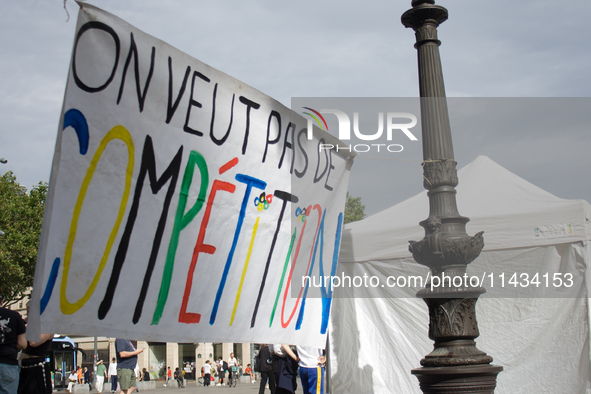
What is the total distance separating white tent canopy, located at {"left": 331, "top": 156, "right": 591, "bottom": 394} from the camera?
20.5 feet

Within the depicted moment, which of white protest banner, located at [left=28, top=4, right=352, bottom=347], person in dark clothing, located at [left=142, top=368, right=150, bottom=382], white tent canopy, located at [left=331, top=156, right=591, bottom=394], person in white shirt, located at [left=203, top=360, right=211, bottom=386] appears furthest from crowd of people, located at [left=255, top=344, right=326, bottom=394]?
person in dark clothing, located at [left=142, top=368, right=150, bottom=382]

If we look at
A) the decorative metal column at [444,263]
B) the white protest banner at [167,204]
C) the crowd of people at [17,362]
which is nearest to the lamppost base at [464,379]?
the decorative metal column at [444,263]

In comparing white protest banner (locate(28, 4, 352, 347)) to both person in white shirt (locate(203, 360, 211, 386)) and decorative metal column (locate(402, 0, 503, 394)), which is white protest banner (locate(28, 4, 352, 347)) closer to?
decorative metal column (locate(402, 0, 503, 394))

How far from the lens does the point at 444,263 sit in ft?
13.6

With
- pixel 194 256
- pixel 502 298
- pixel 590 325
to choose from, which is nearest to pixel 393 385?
pixel 502 298

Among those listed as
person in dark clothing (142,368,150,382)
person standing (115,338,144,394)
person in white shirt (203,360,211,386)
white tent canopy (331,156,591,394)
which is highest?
white tent canopy (331,156,591,394)

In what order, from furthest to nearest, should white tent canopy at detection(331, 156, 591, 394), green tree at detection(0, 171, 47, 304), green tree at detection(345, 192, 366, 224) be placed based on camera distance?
green tree at detection(345, 192, 366, 224)
green tree at detection(0, 171, 47, 304)
white tent canopy at detection(331, 156, 591, 394)

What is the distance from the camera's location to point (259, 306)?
379 centimetres

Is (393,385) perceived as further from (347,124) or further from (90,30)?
(90,30)

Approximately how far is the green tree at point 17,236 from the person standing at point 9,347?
27140 millimetres

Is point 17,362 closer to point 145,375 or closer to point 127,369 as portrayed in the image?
point 127,369

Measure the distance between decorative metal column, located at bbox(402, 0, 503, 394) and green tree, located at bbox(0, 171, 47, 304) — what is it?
30.0 meters

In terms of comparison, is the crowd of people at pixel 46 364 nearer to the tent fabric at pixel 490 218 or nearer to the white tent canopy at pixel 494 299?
the white tent canopy at pixel 494 299

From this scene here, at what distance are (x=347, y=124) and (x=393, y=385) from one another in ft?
14.4
